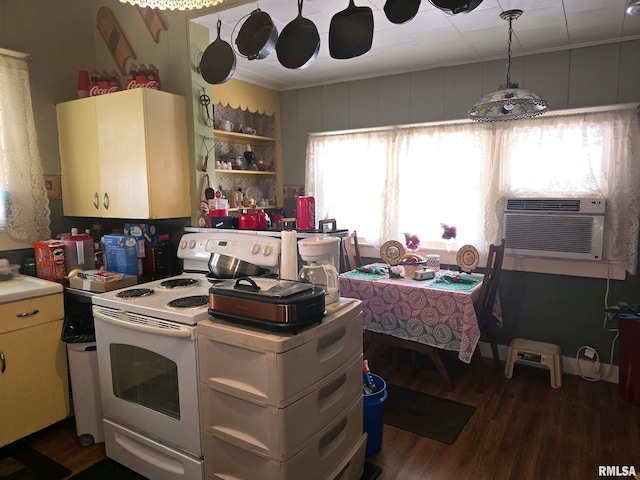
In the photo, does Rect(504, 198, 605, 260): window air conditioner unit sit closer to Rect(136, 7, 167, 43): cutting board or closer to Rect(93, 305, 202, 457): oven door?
Rect(93, 305, 202, 457): oven door

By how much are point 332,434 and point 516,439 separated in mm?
1274

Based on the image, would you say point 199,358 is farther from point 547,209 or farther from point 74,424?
point 547,209

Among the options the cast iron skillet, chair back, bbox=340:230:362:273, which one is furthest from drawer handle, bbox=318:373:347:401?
chair back, bbox=340:230:362:273

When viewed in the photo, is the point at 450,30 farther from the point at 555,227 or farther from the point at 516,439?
the point at 516,439

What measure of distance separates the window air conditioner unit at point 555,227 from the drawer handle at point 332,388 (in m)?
2.22

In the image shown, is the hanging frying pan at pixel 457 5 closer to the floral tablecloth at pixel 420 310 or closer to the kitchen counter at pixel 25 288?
the floral tablecloth at pixel 420 310

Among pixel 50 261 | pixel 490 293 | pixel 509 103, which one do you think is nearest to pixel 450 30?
pixel 509 103

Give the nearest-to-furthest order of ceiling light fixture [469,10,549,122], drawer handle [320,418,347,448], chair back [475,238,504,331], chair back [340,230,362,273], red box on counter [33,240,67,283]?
1. drawer handle [320,418,347,448]
2. ceiling light fixture [469,10,549,122]
3. red box on counter [33,240,67,283]
4. chair back [475,238,504,331]
5. chair back [340,230,362,273]

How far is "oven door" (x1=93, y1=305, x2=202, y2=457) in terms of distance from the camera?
170cm

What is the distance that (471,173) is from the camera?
3.61 m

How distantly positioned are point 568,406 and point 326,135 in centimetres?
304

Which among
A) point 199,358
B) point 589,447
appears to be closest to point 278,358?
point 199,358

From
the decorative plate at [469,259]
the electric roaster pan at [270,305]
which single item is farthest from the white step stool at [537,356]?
the electric roaster pan at [270,305]

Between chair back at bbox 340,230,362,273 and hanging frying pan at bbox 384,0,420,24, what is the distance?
1985 mm
